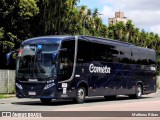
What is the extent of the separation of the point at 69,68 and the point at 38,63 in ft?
5.27

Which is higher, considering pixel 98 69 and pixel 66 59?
pixel 66 59

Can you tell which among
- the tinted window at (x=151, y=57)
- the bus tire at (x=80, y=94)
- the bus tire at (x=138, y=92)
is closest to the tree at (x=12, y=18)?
the tinted window at (x=151, y=57)

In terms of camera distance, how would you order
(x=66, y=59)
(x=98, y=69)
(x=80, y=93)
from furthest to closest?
(x=98, y=69) < (x=80, y=93) < (x=66, y=59)

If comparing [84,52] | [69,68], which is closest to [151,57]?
[84,52]

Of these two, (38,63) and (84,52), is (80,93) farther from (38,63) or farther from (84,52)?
(38,63)

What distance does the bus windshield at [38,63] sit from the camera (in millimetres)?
22531

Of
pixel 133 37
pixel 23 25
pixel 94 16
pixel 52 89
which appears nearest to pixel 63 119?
pixel 52 89

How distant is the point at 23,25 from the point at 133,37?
29.5 m

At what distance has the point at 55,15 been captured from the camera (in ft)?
140

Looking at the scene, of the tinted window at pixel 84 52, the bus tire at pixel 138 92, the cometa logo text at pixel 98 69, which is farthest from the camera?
the bus tire at pixel 138 92

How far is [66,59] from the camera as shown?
76.1ft

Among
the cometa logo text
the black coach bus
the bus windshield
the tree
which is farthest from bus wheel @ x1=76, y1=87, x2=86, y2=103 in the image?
the tree

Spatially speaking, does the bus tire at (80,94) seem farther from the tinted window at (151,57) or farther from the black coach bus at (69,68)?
the tinted window at (151,57)

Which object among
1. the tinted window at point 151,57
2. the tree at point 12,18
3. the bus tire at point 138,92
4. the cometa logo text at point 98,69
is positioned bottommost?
the bus tire at point 138,92
